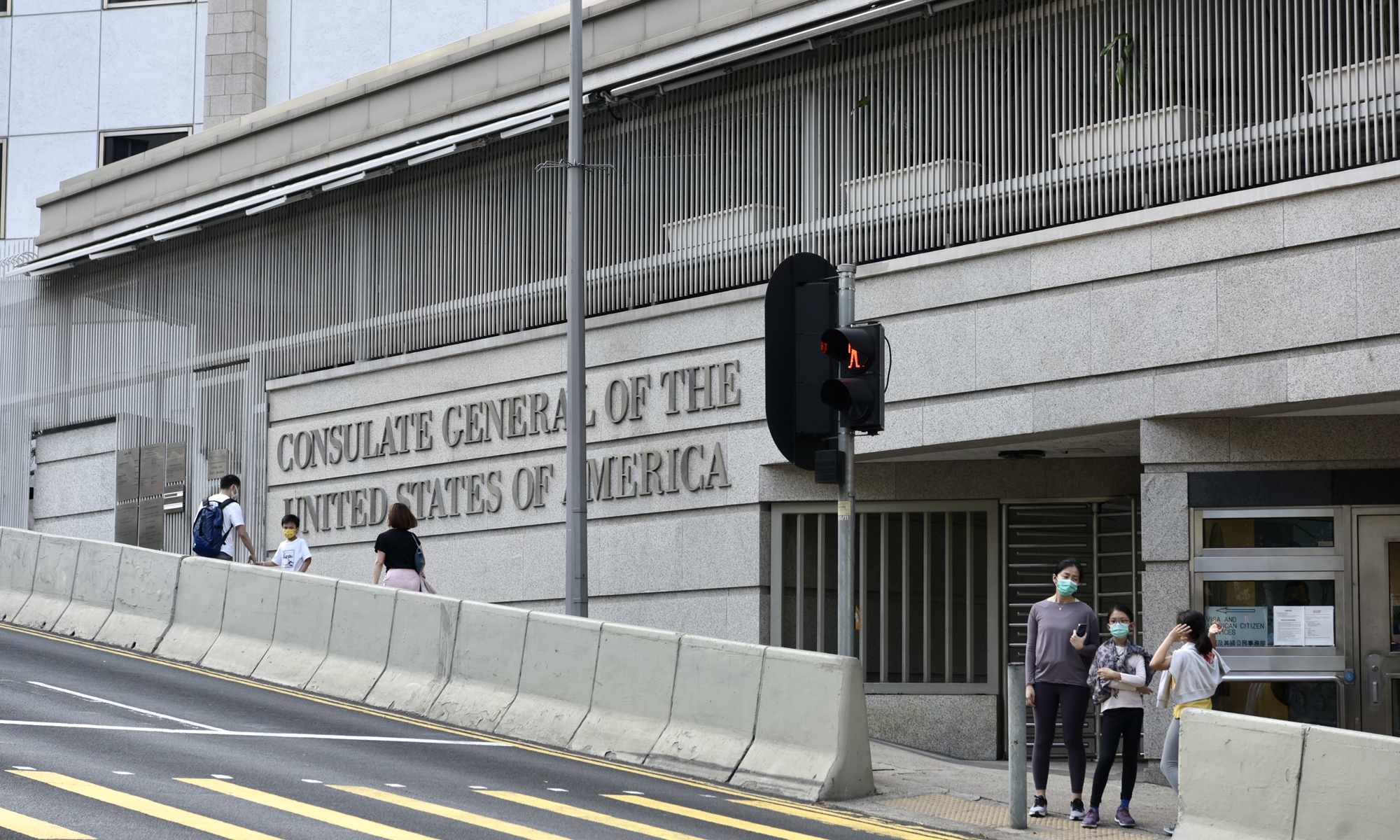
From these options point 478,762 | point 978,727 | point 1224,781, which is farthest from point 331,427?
point 1224,781

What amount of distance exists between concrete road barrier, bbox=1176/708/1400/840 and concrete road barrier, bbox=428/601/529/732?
6358mm

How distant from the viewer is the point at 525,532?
70.0 ft

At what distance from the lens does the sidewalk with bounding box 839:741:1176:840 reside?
11.7 m

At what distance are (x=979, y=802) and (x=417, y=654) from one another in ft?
19.2

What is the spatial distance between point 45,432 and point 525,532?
13.0m

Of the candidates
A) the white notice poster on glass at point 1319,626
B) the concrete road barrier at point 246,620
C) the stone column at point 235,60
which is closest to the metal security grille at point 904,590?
the white notice poster on glass at point 1319,626

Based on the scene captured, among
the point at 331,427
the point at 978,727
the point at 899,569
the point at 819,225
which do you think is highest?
the point at 819,225

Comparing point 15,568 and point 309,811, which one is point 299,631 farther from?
point 309,811

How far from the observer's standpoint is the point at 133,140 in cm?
3622

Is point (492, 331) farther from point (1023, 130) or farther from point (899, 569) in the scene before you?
point (1023, 130)

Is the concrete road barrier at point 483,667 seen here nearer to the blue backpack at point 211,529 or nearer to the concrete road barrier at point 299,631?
the concrete road barrier at point 299,631

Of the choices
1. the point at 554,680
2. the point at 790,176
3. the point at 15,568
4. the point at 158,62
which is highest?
the point at 158,62

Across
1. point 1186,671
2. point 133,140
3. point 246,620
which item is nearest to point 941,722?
point 1186,671

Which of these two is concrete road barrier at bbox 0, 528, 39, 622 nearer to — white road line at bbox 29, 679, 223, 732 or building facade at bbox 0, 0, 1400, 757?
building facade at bbox 0, 0, 1400, 757
